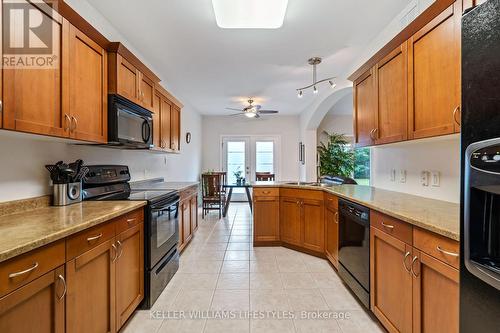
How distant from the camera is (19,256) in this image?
0.93 m

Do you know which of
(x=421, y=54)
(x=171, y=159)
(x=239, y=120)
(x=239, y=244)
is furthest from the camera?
(x=239, y=120)

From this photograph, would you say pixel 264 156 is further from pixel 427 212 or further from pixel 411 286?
pixel 411 286

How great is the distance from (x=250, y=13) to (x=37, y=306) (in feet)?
7.95

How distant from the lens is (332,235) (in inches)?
108

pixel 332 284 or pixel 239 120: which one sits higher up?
pixel 239 120

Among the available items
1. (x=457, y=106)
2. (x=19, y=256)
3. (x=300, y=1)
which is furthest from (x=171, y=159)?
(x=457, y=106)

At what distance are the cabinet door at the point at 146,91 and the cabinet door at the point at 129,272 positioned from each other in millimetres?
1366

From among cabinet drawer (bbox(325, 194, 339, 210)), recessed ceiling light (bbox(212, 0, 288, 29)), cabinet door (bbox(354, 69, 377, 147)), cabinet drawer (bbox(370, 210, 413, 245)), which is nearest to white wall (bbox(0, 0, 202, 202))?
recessed ceiling light (bbox(212, 0, 288, 29))

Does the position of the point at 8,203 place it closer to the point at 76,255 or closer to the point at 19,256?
the point at 76,255

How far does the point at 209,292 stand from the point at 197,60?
2.82 meters

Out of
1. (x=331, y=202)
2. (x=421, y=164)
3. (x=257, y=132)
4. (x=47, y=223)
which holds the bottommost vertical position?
(x=331, y=202)

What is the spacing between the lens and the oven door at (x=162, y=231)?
2.06 metres

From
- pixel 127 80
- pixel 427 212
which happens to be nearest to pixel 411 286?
pixel 427 212

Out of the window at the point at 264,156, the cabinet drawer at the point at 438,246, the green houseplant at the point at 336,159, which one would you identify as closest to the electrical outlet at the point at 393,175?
the cabinet drawer at the point at 438,246
